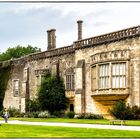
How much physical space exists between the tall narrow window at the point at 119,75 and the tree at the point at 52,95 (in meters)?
8.32

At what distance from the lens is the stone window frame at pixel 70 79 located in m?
41.8

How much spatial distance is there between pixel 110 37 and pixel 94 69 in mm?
3082

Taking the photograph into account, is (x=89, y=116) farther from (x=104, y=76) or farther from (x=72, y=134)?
(x=72, y=134)

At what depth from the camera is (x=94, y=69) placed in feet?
124

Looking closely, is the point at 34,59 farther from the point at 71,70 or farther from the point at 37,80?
the point at 71,70

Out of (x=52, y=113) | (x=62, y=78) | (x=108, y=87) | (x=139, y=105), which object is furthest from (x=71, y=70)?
(x=139, y=105)

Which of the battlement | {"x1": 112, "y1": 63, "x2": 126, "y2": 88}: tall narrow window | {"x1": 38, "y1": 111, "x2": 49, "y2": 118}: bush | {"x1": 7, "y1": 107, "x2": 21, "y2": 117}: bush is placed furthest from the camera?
{"x1": 7, "y1": 107, "x2": 21, "y2": 117}: bush

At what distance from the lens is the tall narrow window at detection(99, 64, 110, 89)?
3606 cm

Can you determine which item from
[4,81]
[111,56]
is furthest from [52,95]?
[4,81]

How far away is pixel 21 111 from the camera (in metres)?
49.7

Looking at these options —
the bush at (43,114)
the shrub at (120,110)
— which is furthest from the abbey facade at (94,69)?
the bush at (43,114)

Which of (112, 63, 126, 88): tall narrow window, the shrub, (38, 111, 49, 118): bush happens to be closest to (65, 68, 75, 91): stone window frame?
(38, 111, 49, 118): bush

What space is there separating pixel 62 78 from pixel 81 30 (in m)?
5.00

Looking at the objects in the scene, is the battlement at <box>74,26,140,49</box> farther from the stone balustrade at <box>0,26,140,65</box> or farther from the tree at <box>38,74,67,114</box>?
the tree at <box>38,74,67,114</box>
